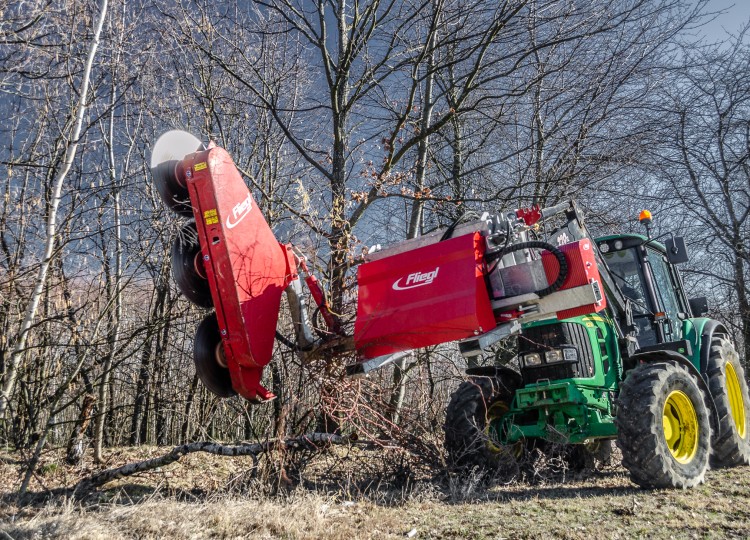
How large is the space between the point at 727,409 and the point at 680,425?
92 cm

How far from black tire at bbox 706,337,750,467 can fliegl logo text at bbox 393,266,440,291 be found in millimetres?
4081

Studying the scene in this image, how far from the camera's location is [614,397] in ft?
21.2

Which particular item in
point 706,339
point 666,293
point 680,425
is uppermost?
point 666,293

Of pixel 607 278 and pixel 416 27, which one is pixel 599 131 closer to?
pixel 416 27

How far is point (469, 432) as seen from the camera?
6.34m

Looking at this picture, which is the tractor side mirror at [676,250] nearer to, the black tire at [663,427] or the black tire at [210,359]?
the black tire at [663,427]

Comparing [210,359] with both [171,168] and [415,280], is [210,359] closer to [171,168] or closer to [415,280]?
[171,168]

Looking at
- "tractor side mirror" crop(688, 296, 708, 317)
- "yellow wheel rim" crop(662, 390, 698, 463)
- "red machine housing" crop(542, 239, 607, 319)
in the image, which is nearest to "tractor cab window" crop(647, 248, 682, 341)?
"tractor side mirror" crop(688, 296, 708, 317)

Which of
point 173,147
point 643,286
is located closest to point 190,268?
point 173,147

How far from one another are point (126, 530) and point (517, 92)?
7.77 meters

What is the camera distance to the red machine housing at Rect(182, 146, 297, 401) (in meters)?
4.12

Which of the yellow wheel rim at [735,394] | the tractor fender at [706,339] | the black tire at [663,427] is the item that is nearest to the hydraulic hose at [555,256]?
the black tire at [663,427]

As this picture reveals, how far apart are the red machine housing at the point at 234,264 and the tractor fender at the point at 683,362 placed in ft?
12.2

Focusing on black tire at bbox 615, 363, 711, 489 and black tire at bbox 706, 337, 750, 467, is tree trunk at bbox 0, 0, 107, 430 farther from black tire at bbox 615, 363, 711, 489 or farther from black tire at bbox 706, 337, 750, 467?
black tire at bbox 706, 337, 750, 467
